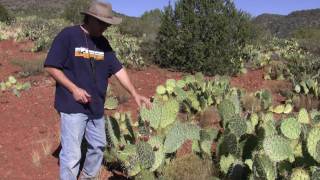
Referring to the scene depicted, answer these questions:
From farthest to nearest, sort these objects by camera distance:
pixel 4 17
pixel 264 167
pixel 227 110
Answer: pixel 4 17 → pixel 227 110 → pixel 264 167

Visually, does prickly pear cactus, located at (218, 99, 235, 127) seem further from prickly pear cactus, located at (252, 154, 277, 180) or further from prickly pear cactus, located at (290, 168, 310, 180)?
prickly pear cactus, located at (290, 168, 310, 180)

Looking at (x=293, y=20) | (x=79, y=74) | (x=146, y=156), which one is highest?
(x=293, y=20)

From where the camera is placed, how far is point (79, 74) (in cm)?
534

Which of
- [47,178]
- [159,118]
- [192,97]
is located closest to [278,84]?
[192,97]

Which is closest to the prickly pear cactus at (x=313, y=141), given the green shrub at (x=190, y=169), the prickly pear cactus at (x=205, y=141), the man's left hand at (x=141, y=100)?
the green shrub at (x=190, y=169)

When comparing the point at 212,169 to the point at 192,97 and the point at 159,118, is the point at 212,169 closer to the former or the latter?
the point at 159,118

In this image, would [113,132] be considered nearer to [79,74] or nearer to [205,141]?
[205,141]

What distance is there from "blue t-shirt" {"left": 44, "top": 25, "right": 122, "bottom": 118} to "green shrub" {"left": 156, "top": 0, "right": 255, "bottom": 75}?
733 centimetres

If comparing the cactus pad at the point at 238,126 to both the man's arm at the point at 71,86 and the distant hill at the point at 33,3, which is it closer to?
the man's arm at the point at 71,86

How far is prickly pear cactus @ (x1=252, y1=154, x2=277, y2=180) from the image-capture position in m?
4.94

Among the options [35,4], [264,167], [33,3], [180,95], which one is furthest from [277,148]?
[33,3]

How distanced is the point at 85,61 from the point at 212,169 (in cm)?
164

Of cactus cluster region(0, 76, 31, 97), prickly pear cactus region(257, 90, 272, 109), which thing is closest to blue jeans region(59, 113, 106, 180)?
prickly pear cactus region(257, 90, 272, 109)

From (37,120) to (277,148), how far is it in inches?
172
